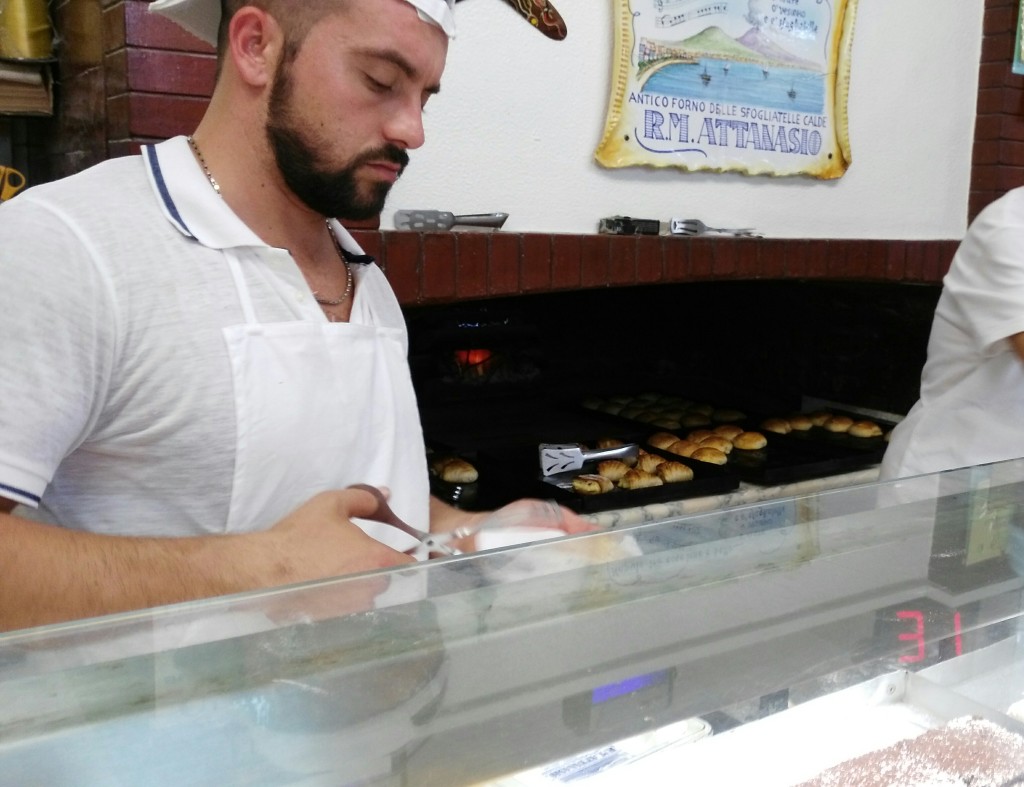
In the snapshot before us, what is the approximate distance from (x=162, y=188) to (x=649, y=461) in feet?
5.66

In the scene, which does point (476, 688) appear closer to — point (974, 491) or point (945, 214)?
point (974, 491)

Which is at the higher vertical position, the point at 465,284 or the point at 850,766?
the point at 465,284

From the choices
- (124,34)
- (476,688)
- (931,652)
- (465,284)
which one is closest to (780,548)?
(931,652)

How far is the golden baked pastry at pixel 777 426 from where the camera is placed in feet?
9.86

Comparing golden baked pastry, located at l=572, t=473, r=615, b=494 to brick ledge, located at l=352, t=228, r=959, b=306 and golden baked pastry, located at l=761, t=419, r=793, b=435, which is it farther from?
golden baked pastry, located at l=761, t=419, r=793, b=435

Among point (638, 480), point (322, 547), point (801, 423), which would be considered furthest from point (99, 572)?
point (801, 423)

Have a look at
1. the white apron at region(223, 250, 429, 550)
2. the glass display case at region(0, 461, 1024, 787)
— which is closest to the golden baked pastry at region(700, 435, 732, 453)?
the white apron at region(223, 250, 429, 550)

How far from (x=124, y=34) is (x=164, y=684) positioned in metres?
1.54

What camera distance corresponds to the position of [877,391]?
345 cm

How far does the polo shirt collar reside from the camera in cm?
107

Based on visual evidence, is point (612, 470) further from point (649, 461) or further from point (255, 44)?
point (255, 44)

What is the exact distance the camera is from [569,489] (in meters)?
2.31

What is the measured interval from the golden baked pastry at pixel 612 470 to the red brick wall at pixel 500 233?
0.49 m

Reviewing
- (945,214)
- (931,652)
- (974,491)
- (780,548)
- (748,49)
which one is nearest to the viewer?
(931,652)
